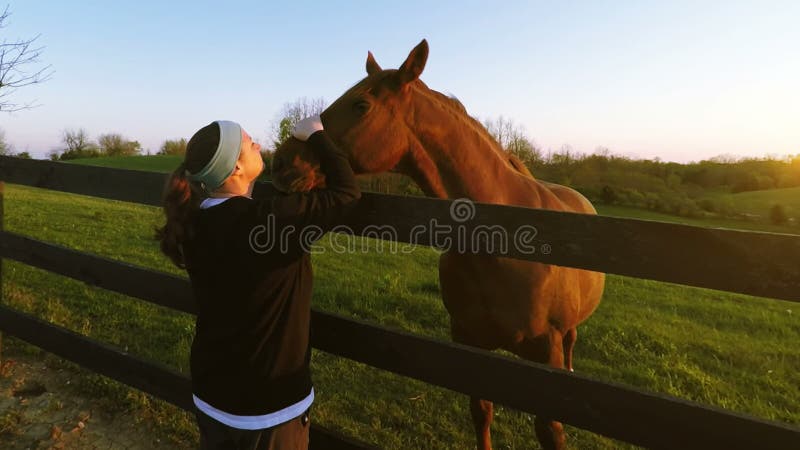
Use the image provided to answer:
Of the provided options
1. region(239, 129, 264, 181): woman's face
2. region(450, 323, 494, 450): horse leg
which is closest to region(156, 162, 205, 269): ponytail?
region(239, 129, 264, 181): woman's face

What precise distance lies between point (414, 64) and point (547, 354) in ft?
6.60

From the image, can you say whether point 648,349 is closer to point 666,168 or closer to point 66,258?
point 66,258

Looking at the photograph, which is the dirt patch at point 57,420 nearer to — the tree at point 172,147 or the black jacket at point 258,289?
the black jacket at point 258,289

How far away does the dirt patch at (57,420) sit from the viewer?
3.47m

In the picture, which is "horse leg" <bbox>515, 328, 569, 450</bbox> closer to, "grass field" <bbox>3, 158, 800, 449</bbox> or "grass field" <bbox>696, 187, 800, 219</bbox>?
Result: "grass field" <bbox>3, 158, 800, 449</bbox>

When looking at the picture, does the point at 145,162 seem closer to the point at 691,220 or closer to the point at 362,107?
the point at 691,220

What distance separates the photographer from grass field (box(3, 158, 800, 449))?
13.5 ft

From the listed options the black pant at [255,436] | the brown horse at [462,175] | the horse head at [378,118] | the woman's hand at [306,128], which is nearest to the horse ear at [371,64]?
the brown horse at [462,175]

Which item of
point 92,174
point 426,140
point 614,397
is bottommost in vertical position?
point 614,397

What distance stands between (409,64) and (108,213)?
18.1 metres

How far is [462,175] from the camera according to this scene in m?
2.88

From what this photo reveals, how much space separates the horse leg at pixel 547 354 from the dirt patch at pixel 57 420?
2.71 meters

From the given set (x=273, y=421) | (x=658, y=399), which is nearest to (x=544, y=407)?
(x=658, y=399)

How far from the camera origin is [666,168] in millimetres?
58219
